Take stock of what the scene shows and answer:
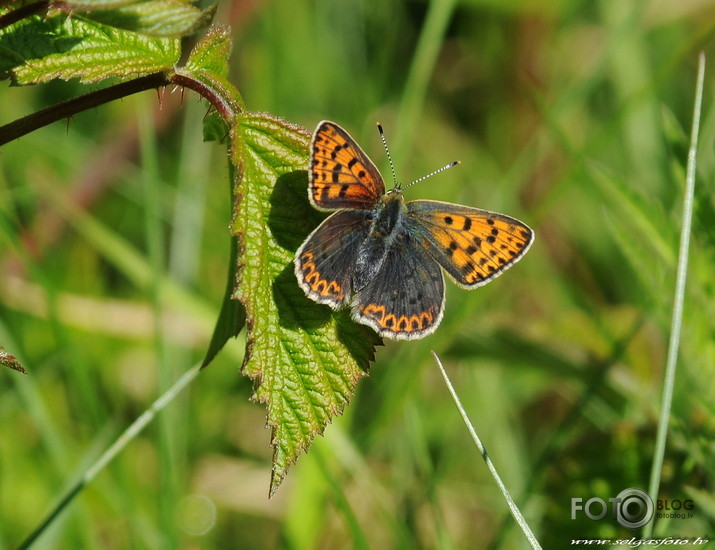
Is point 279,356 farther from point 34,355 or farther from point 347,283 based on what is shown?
point 34,355


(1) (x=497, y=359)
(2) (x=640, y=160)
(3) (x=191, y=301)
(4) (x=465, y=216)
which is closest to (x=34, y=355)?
(3) (x=191, y=301)

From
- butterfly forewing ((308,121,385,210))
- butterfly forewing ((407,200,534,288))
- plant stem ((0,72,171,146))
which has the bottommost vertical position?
butterfly forewing ((407,200,534,288))

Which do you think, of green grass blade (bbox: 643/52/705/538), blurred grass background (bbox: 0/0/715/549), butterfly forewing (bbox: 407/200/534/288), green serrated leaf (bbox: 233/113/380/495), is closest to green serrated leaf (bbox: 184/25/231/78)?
green serrated leaf (bbox: 233/113/380/495)

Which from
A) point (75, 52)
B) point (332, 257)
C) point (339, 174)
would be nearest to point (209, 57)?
point (75, 52)

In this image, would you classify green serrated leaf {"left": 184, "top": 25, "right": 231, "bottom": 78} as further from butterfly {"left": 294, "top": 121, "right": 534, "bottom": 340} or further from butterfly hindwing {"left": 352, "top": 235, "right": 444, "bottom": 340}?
butterfly hindwing {"left": 352, "top": 235, "right": 444, "bottom": 340}

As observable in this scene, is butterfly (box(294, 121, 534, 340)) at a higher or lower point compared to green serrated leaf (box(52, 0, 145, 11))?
lower

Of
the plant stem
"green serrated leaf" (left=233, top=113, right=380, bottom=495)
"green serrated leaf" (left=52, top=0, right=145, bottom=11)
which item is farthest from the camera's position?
"green serrated leaf" (left=233, top=113, right=380, bottom=495)

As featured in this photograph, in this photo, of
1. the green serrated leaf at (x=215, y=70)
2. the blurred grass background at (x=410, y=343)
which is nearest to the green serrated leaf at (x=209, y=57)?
the green serrated leaf at (x=215, y=70)

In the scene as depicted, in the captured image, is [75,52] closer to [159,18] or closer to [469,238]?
[159,18]
